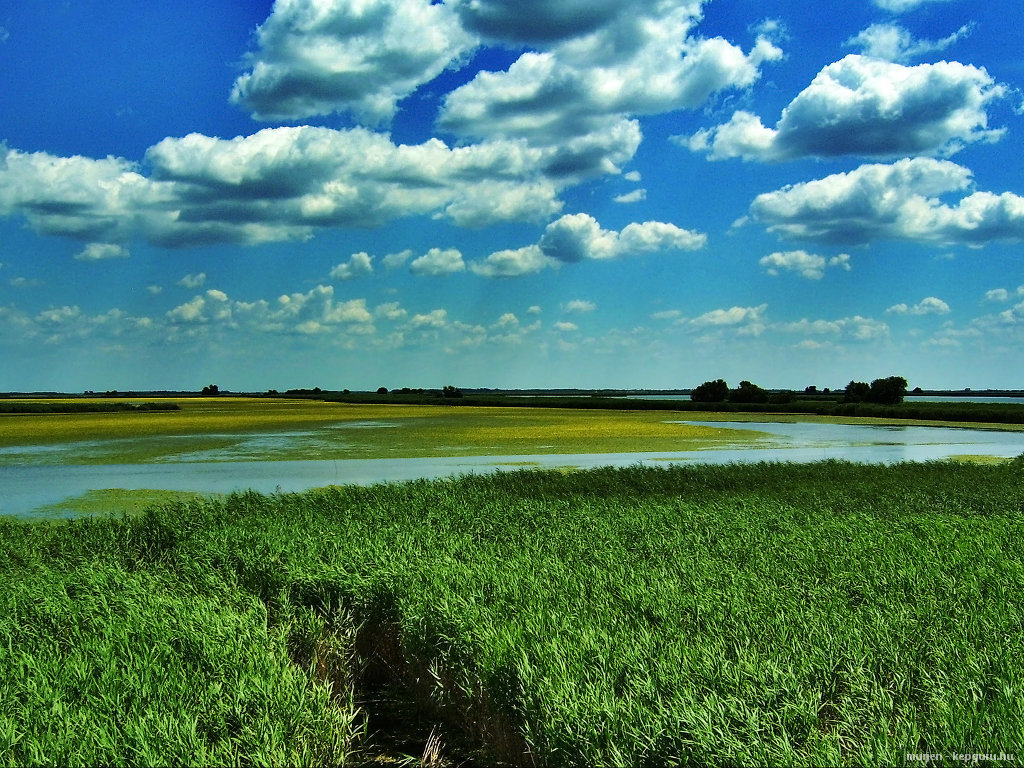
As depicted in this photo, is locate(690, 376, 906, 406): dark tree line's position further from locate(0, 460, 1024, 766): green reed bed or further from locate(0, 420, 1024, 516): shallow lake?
locate(0, 460, 1024, 766): green reed bed

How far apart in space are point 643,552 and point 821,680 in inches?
137

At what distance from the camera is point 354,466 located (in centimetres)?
2369

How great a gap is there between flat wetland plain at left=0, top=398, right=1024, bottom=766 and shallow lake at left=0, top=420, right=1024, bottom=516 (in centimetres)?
951

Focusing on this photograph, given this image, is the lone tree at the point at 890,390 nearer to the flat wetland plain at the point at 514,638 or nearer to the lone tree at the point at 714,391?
the lone tree at the point at 714,391

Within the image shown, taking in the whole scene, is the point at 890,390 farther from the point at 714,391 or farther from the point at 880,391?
the point at 714,391

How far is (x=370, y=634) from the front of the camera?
6148 millimetres

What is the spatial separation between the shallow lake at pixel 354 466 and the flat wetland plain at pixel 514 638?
9.51m

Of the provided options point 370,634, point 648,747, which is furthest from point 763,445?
point 648,747

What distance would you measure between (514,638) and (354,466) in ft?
65.4

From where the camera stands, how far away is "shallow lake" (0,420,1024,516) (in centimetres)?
1886

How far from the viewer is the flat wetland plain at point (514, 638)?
141 inches

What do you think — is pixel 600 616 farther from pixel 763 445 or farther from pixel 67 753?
pixel 763 445

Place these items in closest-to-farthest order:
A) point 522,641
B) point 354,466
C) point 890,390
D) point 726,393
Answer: point 522,641, point 354,466, point 890,390, point 726,393

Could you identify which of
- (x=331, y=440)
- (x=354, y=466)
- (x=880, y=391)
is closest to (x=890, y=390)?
(x=880, y=391)
